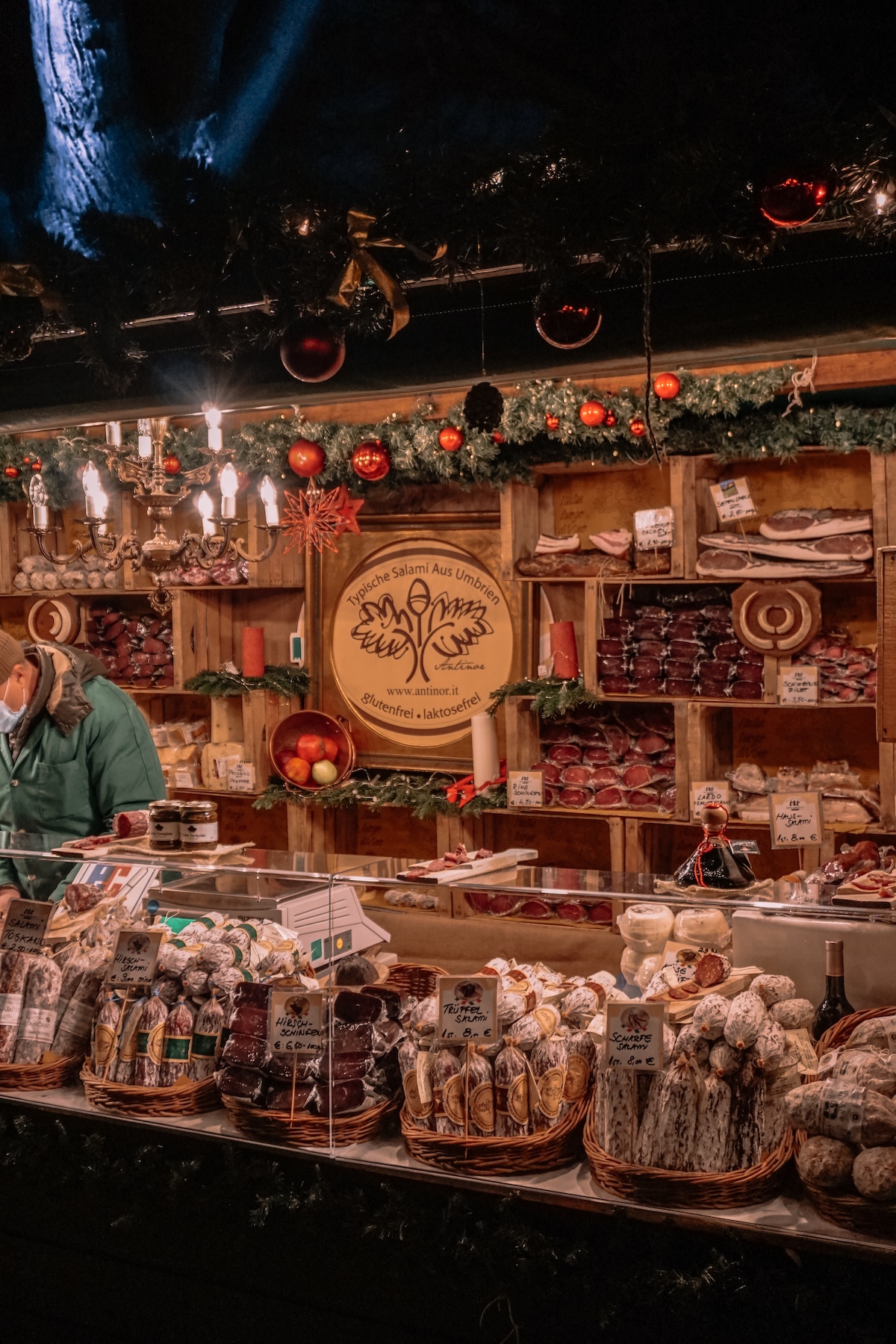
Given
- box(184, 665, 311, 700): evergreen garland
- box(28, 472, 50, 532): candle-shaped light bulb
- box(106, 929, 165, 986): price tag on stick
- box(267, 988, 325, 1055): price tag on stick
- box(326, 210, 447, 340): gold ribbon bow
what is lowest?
box(267, 988, 325, 1055): price tag on stick

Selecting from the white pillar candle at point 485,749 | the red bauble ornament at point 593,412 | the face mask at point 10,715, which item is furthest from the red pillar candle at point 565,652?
the face mask at point 10,715

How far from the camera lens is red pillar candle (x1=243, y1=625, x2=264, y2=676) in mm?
6137

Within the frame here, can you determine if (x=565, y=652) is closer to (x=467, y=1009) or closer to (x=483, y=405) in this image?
(x=483, y=405)

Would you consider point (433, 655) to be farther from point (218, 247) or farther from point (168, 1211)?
point (168, 1211)

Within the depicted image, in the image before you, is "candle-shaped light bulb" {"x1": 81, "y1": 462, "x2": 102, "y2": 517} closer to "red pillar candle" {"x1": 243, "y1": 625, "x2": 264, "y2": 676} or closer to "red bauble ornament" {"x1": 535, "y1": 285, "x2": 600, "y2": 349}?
"red bauble ornament" {"x1": 535, "y1": 285, "x2": 600, "y2": 349}

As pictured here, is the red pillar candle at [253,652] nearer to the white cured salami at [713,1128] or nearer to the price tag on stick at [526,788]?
the price tag on stick at [526,788]

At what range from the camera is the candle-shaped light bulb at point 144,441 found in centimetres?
377

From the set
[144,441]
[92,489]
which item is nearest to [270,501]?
[144,441]

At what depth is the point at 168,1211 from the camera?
8.19 feet

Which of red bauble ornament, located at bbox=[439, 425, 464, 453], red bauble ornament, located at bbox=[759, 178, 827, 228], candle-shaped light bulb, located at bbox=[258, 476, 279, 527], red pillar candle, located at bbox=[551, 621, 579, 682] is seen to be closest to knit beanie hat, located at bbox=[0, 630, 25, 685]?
candle-shaped light bulb, located at bbox=[258, 476, 279, 527]

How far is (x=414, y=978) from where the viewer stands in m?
2.77

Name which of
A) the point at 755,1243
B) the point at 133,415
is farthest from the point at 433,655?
the point at 755,1243

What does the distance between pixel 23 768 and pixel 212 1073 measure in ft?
6.64

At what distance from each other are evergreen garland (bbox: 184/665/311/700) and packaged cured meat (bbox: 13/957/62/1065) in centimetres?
335
